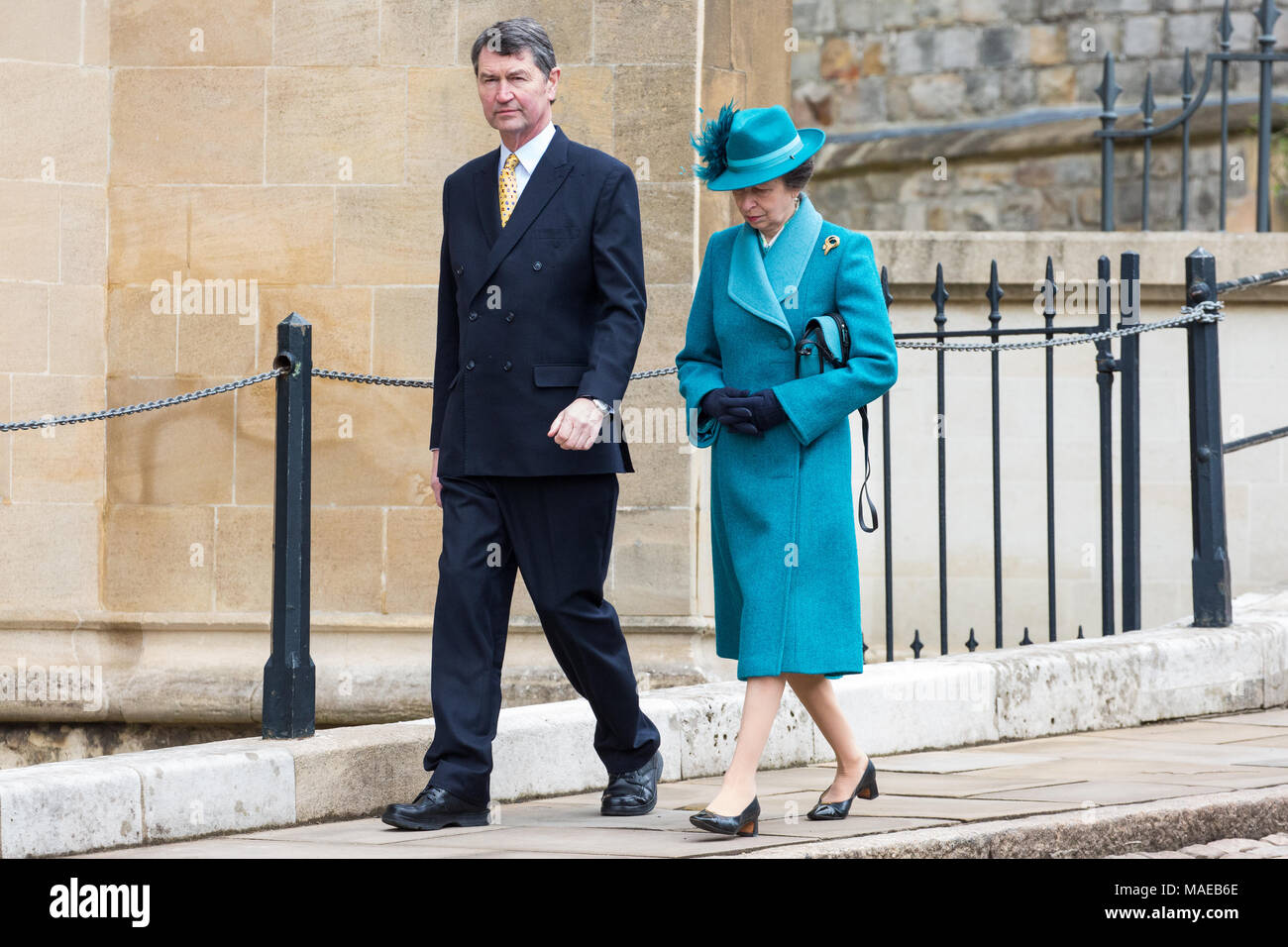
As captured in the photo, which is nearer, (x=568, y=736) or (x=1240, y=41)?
(x=568, y=736)

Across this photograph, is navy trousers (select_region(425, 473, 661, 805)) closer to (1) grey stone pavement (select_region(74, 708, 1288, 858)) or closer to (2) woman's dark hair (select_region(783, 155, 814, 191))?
(1) grey stone pavement (select_region(74, 708, 1288, 858))

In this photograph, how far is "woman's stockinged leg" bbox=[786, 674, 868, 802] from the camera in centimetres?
437

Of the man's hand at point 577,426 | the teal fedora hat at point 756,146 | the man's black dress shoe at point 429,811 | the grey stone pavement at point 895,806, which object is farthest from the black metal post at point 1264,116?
the man's black dress shoe at point 429,811

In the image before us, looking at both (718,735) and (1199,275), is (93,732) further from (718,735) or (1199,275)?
(1199,275)

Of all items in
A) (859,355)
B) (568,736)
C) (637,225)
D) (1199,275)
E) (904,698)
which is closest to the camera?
(859,355)

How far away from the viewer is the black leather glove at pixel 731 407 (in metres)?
4.26

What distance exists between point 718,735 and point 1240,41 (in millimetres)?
10174

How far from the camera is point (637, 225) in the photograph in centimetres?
458

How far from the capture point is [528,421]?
14.6 feet

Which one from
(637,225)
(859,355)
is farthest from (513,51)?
(859,355)

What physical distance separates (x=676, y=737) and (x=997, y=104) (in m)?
10.9

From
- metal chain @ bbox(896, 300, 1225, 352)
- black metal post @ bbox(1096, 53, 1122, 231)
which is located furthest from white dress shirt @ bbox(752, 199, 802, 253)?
black metal post @ bbox(1096, 53, 1122, 231)

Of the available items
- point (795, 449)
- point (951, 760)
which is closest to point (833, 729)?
point (795, 449)

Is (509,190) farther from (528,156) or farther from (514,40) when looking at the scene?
(514,40)
